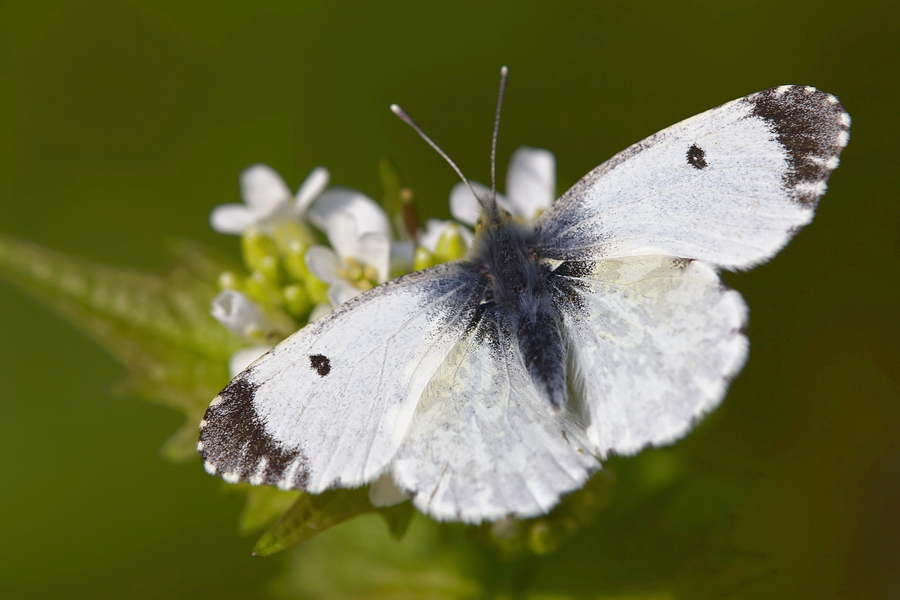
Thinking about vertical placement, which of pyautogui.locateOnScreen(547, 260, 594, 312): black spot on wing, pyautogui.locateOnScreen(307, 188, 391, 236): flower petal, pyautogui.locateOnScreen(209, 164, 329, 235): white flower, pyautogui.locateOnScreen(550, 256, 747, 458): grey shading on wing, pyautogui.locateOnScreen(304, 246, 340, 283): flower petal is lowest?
pyautogui.locateOnScreen(550, 256, 747, 458): grey shading on wing

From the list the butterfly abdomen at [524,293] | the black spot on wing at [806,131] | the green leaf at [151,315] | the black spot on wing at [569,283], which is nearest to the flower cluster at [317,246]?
the green leaf at [151,315]

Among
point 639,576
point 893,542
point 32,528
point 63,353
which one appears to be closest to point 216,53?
point 63,353

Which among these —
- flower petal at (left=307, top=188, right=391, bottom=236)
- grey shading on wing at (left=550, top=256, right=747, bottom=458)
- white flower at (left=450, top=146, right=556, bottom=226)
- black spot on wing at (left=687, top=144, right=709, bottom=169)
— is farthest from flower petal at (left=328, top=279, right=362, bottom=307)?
black spot on wing at (left=687, top=144, right=709, bottom=169)

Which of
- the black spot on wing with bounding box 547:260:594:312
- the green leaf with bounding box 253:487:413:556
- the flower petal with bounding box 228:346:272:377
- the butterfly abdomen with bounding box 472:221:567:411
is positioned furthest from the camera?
the flower petal with bounding box 228:346:272:377

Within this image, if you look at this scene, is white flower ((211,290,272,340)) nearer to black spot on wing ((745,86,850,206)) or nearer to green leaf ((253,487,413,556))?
green leaf ((253,487,413,556))

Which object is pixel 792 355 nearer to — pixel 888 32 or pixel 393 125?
pixel 888 32

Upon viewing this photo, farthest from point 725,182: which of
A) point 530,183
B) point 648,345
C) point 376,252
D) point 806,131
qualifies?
point 376,252
